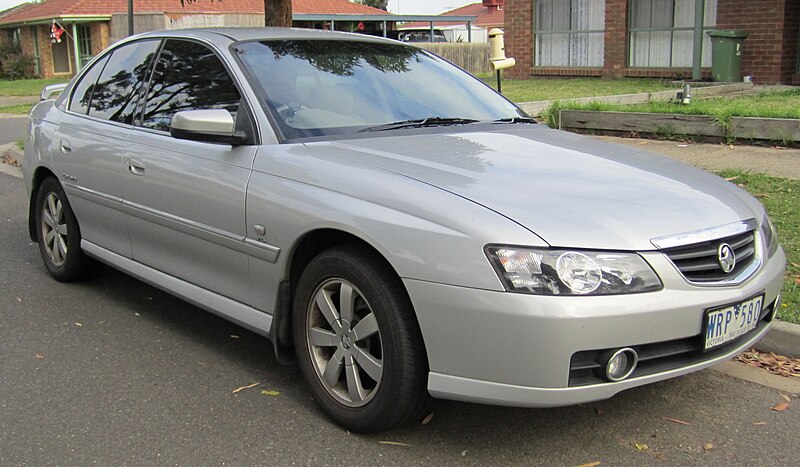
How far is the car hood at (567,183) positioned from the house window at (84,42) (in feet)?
124

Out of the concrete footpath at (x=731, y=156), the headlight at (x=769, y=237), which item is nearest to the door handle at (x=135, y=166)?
the headlight at (x=769, y=237)

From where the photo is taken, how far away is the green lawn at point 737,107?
975 centimetres

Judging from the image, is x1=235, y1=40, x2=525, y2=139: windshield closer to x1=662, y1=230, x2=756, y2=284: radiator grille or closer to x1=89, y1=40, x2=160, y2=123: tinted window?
x1=89, y1=40, x2=160, y2=123: tinted window

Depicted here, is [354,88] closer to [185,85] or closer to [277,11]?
[185,85]

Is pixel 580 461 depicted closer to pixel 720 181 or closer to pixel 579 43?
pixel 720 181

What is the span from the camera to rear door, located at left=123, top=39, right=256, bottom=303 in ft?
13.0

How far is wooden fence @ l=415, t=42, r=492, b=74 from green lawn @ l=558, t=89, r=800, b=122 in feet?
67.3

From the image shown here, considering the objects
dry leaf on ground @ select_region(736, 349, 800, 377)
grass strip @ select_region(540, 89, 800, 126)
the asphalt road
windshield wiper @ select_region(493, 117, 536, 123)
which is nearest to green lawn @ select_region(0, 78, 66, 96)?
grass strip @ select_region(540, 89, 800, 126)

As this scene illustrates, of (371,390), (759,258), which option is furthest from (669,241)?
(371,390)

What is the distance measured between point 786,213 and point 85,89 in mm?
5058

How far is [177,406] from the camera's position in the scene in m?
3.81

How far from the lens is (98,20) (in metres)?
36.5

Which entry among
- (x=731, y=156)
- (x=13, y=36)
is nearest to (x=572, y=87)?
(x=731, y=156)

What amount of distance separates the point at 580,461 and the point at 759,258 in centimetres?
113
